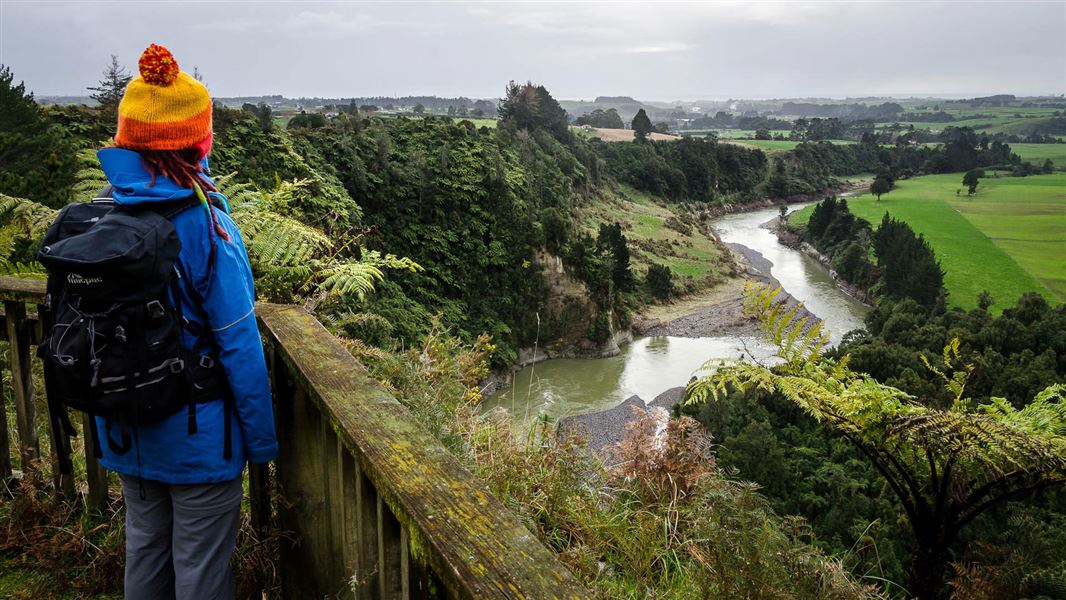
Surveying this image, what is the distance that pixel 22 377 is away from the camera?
2607 millimetres

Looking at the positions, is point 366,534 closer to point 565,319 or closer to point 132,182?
point 132,182

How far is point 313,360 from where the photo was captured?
1.85m

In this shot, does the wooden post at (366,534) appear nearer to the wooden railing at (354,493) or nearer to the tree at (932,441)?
the wooden railing at (354,493)

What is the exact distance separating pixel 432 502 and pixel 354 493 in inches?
20.5

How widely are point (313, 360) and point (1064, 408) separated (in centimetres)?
699

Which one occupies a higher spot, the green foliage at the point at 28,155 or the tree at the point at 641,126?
the tree at the point at 641,126

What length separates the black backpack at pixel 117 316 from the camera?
156cm

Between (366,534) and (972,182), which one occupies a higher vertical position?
(366,534)

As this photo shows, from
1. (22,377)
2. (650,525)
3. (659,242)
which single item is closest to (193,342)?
(22,377)

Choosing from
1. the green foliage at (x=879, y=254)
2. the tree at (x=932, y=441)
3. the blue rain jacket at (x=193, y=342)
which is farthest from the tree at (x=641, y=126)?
the blue rain jacket at (x=193, y=342)

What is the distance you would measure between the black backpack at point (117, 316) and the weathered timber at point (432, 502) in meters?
0.33

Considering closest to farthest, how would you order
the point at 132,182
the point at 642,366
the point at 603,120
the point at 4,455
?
1. the point at 132,182
2. the point at 4,455
3. the point at 642,366
4. the point at 603,120

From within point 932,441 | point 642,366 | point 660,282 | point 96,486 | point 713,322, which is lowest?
point 642,366

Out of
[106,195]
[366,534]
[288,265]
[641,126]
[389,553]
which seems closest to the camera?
[389,553]
